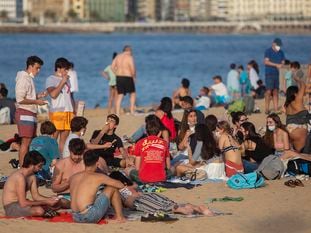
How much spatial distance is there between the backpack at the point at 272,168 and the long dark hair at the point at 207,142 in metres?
0.54

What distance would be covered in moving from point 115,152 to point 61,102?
0.88m

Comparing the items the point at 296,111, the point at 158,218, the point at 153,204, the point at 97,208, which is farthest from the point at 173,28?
the point at 97,208

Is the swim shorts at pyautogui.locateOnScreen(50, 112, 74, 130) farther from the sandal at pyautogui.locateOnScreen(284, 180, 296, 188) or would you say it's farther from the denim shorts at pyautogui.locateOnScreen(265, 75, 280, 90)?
the denim shorts at pyautogui.locateOnScreen(265, 75, 280, 90)

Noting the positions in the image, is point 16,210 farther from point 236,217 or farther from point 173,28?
point 173,28

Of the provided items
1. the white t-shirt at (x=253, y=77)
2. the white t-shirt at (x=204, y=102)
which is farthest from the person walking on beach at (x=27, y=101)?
the white t-shirt at (x=253, y=77)

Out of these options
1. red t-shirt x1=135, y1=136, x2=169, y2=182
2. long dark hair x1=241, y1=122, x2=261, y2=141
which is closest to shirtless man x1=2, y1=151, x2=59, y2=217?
red t-shirt x1=135, y1=136, x2=169, y2=182

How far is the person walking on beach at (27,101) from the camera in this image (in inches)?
538

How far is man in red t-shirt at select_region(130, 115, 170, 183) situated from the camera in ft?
43.4

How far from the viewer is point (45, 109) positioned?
2422cm

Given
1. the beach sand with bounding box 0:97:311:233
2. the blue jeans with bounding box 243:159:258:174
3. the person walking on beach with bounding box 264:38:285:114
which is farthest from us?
the person walking on beach with bounding box 264:38:285:114

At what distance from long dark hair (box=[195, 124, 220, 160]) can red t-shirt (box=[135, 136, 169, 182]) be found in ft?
2.30

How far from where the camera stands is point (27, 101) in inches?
539

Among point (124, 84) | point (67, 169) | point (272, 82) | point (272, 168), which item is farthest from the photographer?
point (124, 84)

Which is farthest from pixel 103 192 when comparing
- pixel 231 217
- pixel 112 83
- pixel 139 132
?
pixel 112 83
